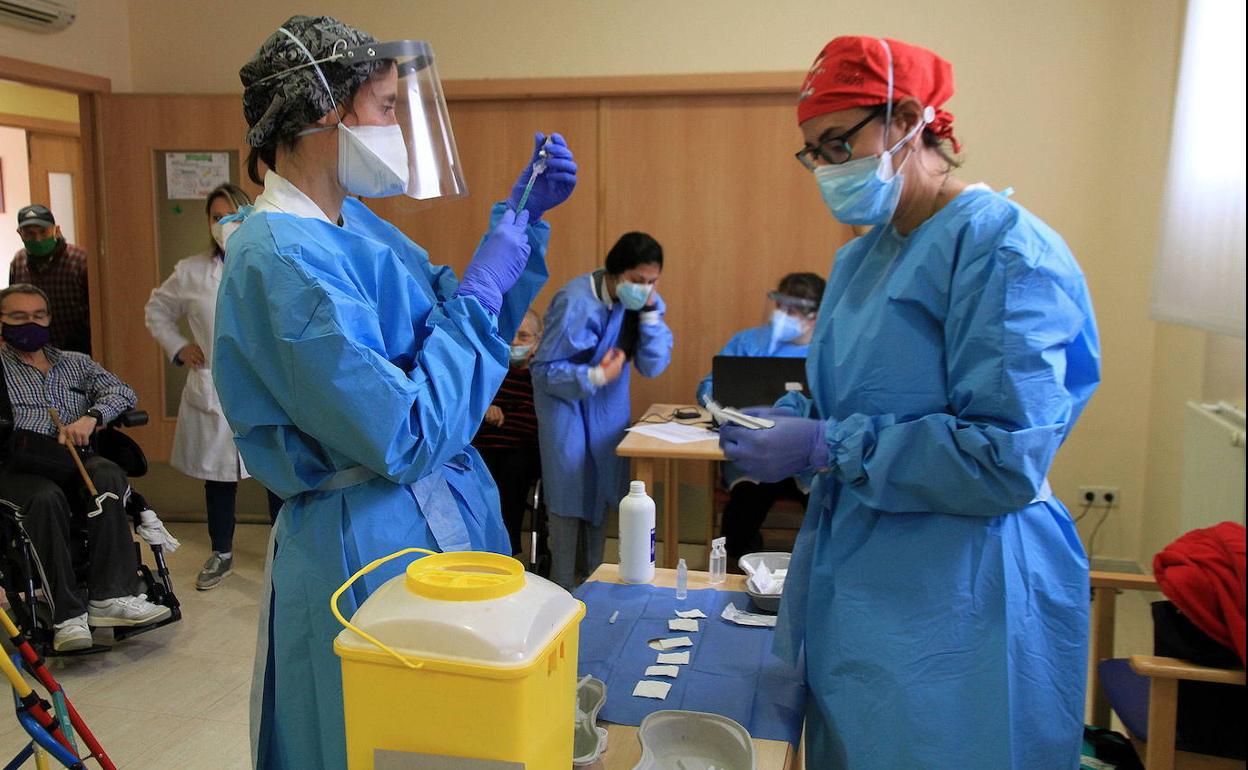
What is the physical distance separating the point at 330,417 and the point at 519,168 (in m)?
3.42

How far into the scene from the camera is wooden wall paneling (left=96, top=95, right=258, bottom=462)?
173 inches

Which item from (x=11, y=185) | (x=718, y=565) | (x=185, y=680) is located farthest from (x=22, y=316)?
(x=11, y=185)

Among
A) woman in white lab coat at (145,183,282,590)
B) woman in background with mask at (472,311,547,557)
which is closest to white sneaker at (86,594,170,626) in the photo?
woman in white lab coat at (145,183,282,590)

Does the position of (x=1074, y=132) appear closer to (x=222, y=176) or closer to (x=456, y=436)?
(x=456, y=436)

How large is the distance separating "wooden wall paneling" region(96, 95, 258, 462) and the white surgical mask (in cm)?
350

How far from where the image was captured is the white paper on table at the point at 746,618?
5.40 ft

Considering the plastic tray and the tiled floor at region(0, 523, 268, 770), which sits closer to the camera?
the plastic tray

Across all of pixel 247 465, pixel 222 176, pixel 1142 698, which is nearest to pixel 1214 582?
pixel 1142 698

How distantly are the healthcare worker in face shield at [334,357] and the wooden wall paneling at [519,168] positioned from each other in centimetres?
293

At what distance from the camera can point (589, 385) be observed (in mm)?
3383

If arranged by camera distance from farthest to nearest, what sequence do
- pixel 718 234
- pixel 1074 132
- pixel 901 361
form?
1. pixel 718 234
2. pixel 1074 132
3. pixel 901 361

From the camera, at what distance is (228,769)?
2.39 metres

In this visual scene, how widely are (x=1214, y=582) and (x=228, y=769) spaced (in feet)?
7.76

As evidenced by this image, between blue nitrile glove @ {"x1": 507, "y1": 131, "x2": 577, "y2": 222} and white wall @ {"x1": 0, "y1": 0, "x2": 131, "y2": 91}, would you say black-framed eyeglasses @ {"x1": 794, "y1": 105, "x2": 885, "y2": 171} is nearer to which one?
blue nitrile glove @ {"x1": 507, "y1": 131, "x2": 577, "y2": 222}
